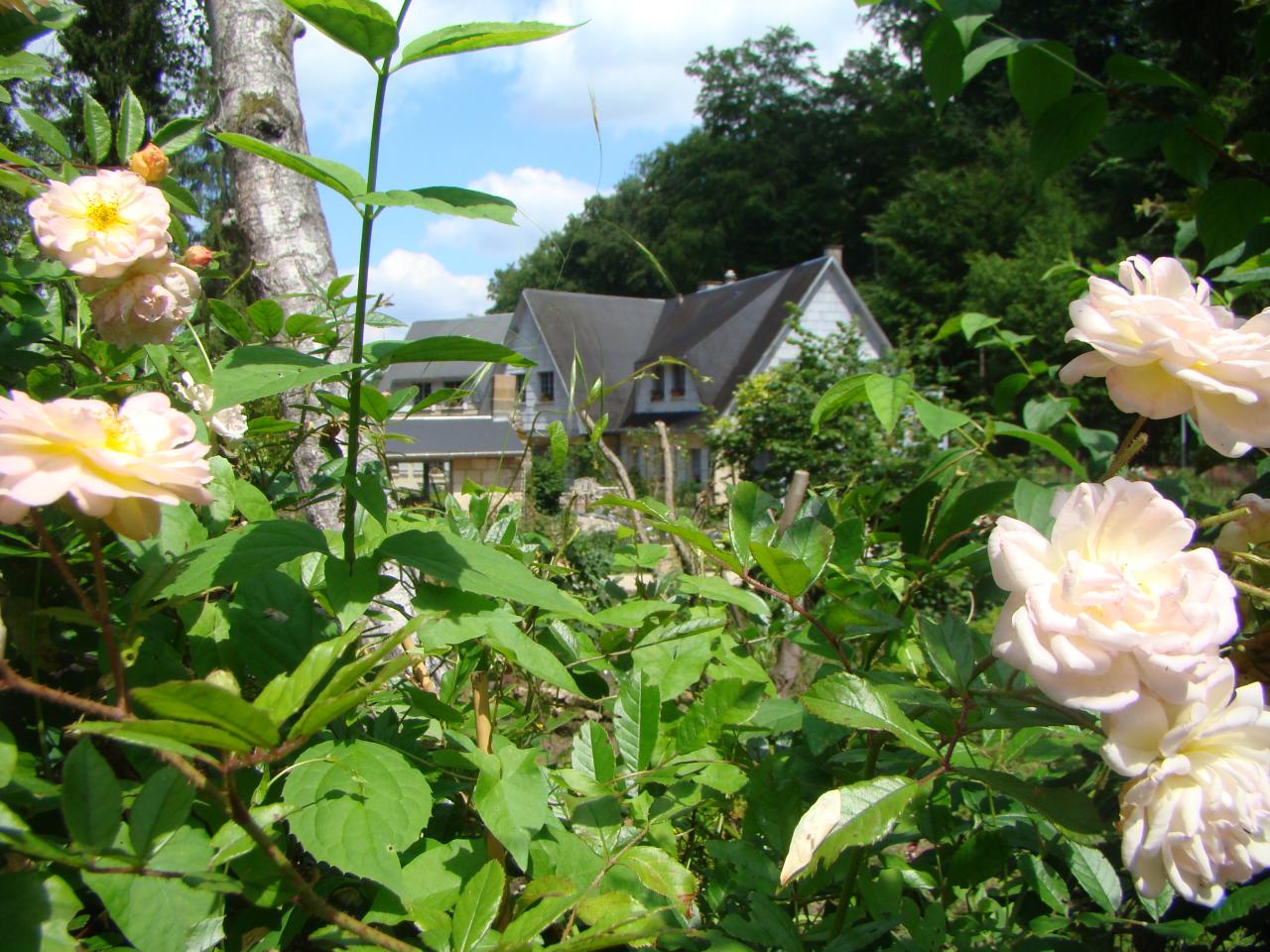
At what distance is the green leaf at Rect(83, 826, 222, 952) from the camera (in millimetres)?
512

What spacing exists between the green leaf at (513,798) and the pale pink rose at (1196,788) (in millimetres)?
413

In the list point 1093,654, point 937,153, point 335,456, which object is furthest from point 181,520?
point 937,153

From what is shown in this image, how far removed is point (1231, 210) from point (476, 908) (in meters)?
1.38

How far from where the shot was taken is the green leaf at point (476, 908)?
62 cm

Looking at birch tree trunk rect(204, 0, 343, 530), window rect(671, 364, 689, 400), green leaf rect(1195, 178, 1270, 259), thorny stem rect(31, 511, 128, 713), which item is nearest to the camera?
thorny stem rect(31, 511, 128, 713)

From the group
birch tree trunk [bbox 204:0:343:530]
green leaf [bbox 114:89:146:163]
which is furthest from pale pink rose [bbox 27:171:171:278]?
birch tree trunk [bbox 204:0:343:530]

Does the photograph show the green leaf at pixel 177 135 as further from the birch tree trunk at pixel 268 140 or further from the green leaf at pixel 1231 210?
the green leaf at pixel 1231 210

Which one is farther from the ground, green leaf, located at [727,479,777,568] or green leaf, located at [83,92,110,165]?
green leaf, located at [83,92,110,165]

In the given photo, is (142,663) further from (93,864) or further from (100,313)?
(100,313)

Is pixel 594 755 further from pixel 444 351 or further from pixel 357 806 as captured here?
pixel 444 351

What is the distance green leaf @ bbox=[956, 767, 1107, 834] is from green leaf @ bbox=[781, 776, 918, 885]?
0.19 feet

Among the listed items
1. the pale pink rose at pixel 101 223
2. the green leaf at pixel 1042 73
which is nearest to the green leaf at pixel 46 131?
the pale pink rose at pixel 101 223

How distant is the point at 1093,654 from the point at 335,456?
3.80 feet

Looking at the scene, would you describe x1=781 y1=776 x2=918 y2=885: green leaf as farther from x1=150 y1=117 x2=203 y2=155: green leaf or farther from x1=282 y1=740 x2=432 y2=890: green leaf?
x1=150 y1=117 x2=203 y2=155: green leaf
